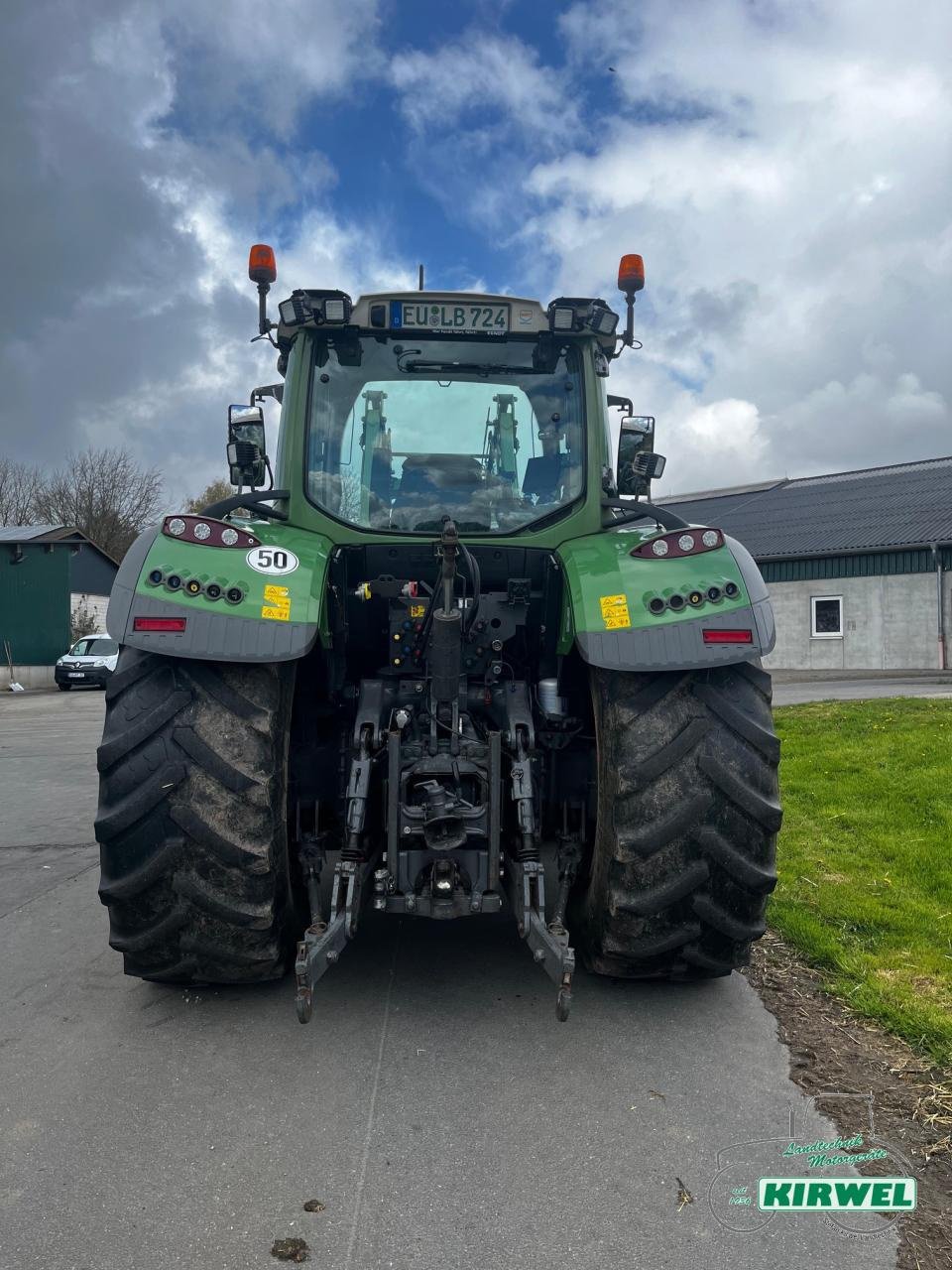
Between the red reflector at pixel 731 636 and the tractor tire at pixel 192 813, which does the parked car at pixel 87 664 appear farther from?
the red reflector at pixel 731 636

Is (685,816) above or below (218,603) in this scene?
below

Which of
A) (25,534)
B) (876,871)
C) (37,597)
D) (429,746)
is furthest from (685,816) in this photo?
(25,534)

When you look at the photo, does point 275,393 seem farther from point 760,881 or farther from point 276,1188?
point 276,1188

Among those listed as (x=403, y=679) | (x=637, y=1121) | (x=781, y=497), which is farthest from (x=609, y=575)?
(x=781, y=497)

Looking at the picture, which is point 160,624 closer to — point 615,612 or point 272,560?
point 272,560

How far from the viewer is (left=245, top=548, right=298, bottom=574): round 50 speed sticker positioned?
334 centimetres

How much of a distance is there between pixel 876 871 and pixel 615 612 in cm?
291

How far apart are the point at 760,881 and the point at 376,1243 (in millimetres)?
1675

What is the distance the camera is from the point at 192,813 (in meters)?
3.18

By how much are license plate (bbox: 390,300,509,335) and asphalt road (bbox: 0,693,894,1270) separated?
268cm

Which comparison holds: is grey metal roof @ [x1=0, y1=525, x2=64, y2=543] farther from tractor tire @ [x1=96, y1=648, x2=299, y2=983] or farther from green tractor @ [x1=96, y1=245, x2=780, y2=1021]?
tractor tire @ [x1=96, y1=648, x2=299, y2=983]

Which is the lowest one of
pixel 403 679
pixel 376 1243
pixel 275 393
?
pixel 376 1243

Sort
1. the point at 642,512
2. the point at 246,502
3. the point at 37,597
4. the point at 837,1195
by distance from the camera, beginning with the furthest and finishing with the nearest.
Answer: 1. the point at 37,597
2. the point at 642,512
3. the point at 246,502
4. the point at 837,1195

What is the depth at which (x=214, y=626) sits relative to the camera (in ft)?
10.4
